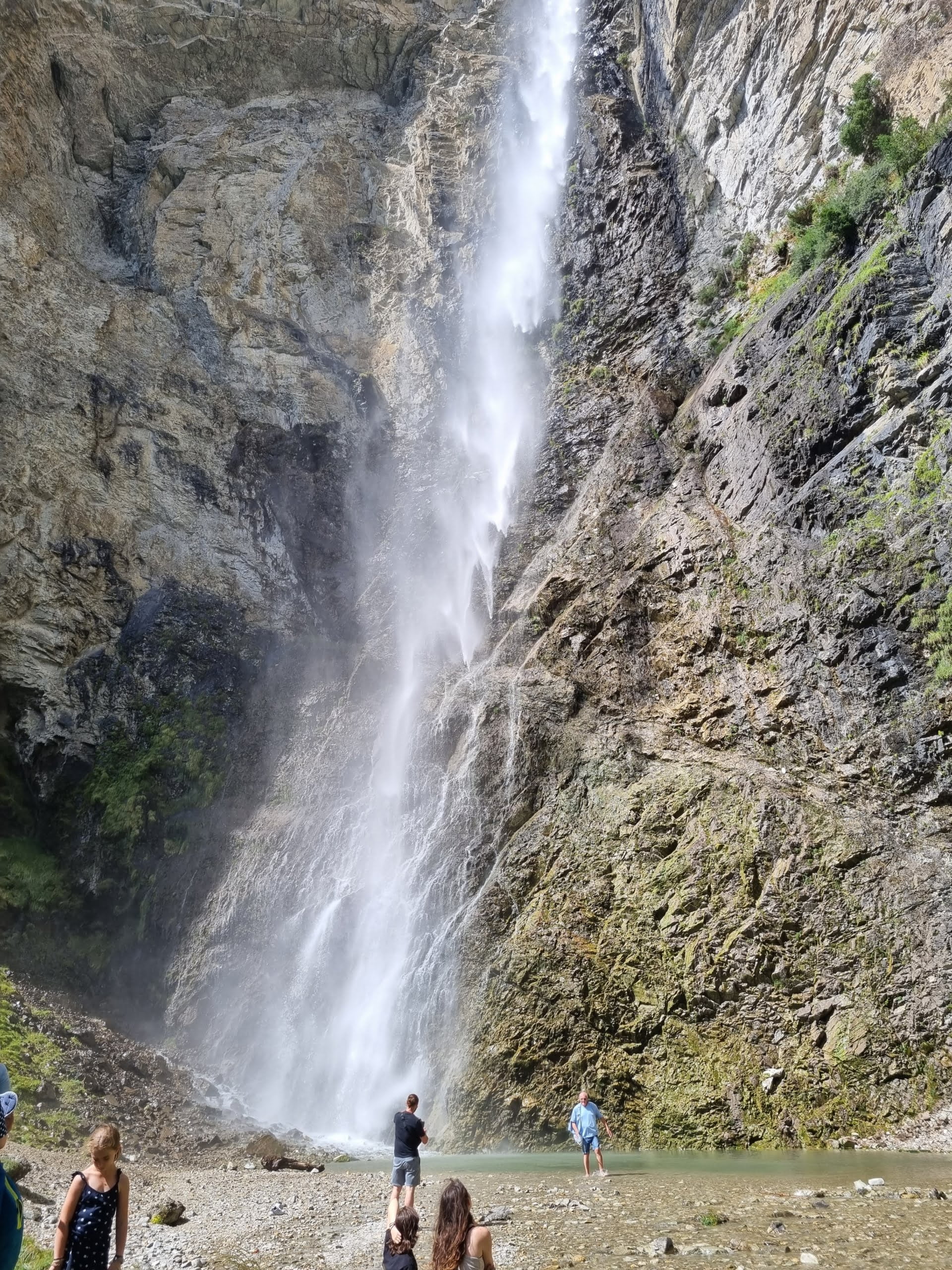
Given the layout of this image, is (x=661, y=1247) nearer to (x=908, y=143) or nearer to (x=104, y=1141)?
(x=104, y=1141)

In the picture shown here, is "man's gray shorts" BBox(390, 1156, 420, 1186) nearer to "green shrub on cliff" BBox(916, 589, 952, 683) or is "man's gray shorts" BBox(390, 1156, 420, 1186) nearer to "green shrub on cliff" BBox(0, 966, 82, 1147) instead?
"green shrub on cliff" BBox(0, 966, 82, 1147)

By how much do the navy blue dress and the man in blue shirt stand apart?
7.57 metres

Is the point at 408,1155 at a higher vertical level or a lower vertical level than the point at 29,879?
lower

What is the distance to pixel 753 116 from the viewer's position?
23984mm

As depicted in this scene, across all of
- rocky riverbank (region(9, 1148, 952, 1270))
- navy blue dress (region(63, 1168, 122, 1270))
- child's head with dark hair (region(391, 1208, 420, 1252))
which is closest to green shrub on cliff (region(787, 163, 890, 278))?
rocky riverbank (region(9, 1148, 952, 1270))

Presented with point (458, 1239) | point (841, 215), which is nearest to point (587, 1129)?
point (458, 1239)

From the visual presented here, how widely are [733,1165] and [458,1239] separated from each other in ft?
28.2

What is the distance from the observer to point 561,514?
2477 centimetres

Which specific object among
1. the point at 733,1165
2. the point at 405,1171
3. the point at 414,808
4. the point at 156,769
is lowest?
the point at 733,1165

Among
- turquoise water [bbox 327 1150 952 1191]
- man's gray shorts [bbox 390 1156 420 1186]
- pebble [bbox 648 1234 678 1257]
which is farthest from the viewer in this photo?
turquoise water [bbox 327 1150 952 1191]

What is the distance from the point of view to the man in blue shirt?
10239 millimetres

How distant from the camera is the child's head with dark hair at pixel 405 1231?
13.1ft

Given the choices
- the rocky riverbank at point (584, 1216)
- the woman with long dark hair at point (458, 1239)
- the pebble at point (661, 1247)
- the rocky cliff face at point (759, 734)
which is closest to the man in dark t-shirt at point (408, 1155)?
the rocky riverbank at point (584, 1216)

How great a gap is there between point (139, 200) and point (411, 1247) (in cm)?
3758
